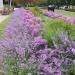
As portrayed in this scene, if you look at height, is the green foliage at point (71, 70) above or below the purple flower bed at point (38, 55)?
below

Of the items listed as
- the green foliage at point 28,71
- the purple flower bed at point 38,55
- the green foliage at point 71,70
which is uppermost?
the purple flower bed at point 38,55

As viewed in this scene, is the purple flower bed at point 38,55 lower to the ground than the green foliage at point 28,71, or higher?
higher

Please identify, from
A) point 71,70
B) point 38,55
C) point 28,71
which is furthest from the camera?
point 38,55

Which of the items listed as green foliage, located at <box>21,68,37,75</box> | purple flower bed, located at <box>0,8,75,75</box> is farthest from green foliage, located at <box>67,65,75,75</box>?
green foliage, located at <box>21,68,37,75</box>

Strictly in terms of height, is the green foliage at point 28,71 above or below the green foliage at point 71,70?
above

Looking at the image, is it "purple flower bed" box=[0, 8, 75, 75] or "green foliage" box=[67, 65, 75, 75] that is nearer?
"purple flower bed" box=[0, 8, 75, 75]

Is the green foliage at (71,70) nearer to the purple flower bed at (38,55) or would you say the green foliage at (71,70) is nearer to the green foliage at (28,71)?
the purple flower bed at (38,55)

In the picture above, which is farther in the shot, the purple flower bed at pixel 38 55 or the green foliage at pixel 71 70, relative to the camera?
the green foliage at pixel 71 70

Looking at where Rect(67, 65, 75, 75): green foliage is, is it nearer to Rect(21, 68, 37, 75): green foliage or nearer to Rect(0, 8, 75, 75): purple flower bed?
Rect(0, 8, 75, 75): purple flower bed

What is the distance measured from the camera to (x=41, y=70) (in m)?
5.35

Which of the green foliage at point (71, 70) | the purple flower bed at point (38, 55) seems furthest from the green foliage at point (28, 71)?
the green foliage at point (71, 70)

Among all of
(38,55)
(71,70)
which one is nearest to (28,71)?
(38,55)

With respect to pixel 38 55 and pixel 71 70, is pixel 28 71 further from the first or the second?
pixel 71 70

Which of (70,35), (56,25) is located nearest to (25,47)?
(70,35)
